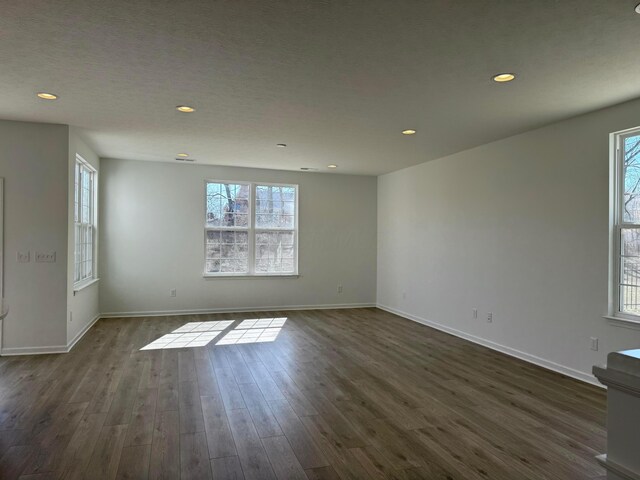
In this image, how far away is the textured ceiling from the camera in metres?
2.24

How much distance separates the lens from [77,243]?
552 cm

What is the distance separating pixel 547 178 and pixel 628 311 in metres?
1.50

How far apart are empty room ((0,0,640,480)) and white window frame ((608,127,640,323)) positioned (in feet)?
0.08

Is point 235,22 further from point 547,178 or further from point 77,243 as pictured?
point 77,243

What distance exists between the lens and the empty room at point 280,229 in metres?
2.40

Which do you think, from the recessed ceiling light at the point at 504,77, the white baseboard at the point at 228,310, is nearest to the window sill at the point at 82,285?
the white baseboard at the point at 228,310

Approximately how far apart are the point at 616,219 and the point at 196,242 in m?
5.86

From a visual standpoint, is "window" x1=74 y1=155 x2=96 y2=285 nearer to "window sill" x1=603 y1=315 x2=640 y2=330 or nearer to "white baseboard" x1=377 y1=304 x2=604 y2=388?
"white baseboard" x1=377 y1=304 x2=604 y2=388

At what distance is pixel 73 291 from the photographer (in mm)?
5027

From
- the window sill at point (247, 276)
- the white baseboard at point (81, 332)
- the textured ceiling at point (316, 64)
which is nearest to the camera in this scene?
the textured ceiling at point (316, 64)

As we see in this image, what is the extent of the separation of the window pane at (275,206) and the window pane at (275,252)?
0.61 ft

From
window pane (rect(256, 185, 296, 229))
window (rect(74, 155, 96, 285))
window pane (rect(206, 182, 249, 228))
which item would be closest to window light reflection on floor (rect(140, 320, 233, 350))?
window (rect(74, 155, 96, 285))

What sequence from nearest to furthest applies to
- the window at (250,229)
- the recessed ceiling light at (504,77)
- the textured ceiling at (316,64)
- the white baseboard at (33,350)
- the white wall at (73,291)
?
the textured ceiling at (316,64) < the recessed ceiling light at (504,77) < the white baseboard at (33,350) < the white wall at (73,291) < the window at (250,229)

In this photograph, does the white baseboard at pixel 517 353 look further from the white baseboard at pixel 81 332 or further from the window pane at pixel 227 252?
the white baseboard at pixel 81 332
